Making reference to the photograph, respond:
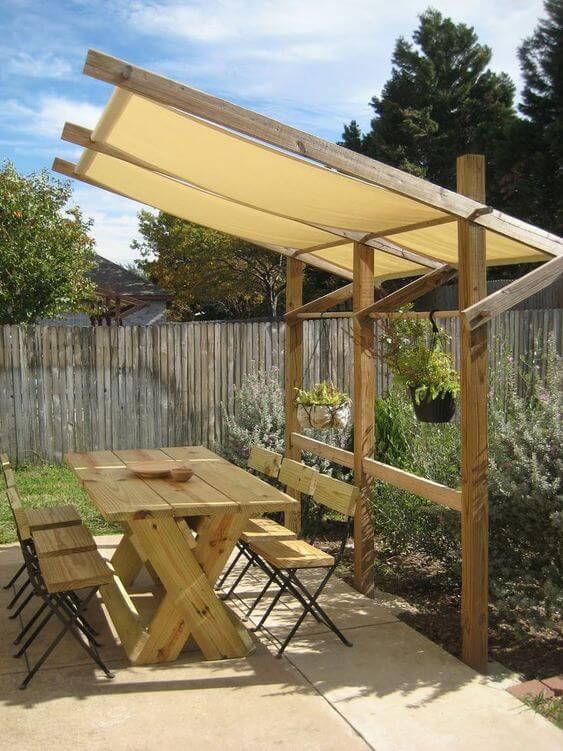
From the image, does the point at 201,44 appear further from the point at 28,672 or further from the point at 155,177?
the point at 28,672

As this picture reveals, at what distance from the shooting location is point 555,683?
145 inches

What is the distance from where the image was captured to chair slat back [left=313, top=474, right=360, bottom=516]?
429 centimetres

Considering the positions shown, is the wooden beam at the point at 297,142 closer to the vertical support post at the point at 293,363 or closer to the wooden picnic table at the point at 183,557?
the wooden picnic table at the point at 183,557

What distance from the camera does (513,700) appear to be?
11.6ft

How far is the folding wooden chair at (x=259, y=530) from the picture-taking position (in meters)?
4.74

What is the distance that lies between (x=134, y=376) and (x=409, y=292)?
4.77m

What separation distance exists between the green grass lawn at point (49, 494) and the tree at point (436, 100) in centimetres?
1910

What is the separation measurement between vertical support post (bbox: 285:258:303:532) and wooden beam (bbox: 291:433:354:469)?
0.09 meters

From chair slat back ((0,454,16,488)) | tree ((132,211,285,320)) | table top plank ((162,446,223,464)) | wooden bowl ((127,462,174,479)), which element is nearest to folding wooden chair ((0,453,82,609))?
chair slat back ((0,454,16,488))

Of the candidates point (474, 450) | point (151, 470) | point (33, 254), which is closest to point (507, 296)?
point (474, 450)

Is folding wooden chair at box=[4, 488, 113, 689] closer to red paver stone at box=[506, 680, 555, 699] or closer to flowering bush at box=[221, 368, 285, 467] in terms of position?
red paver stone at box=[506, 680, 555, 699]

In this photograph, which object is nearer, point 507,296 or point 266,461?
Result: point 507,296

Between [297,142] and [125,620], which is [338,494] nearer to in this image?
[125,620]

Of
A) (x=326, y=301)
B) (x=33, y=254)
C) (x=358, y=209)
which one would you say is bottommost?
(x=326, y=301)
